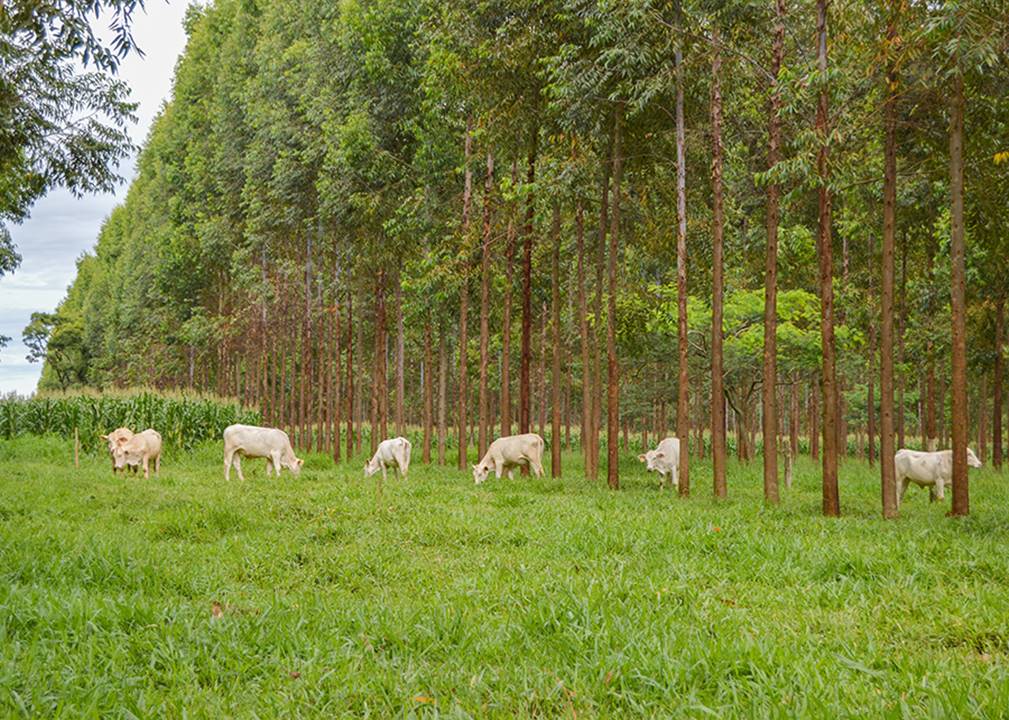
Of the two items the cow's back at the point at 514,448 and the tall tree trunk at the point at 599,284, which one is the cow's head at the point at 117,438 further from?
the tall tree trunk at the point at 599,284

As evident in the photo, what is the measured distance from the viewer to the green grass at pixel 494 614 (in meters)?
4.71

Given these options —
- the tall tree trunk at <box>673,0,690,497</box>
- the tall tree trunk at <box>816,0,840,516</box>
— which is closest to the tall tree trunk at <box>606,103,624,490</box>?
the tall tree trunk at <box>673,0,690,497</box>

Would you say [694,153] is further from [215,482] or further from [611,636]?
[611,636]

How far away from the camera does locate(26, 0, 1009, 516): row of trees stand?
13.3 metres

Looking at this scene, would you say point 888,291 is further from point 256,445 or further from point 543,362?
point 543,362

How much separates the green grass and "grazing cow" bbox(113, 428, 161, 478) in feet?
20.2

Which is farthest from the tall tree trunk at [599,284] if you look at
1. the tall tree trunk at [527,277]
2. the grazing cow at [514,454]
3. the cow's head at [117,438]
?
the cow's head at [117,438]

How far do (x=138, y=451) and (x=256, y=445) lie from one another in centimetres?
276

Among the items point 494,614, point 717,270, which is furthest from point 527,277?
point 494,614

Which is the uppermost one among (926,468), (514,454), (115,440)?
(115,440)

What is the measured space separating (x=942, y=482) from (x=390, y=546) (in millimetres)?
11610

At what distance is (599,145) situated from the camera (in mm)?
19703

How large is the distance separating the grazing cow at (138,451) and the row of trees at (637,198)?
8.68 meters

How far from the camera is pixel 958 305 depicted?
1220 centimetres
